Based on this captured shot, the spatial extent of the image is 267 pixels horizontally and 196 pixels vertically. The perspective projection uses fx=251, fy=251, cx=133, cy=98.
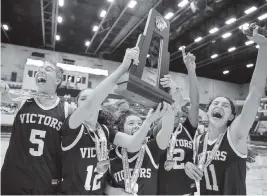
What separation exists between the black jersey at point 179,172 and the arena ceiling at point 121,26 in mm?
5813

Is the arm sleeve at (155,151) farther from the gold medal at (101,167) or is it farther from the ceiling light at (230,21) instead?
the ceiling light at (230,21)

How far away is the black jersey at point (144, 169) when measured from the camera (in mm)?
1680

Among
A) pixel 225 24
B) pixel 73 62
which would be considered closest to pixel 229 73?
pixel 225 24

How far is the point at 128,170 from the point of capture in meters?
1.66

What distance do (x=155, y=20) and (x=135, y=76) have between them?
45cm

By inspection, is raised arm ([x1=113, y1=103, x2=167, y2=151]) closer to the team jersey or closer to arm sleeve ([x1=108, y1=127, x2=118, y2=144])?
arm sleeve ([x1=108, y1=127, x2=118, y2=144])

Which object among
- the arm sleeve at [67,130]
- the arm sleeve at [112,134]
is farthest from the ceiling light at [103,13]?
the arm sleeve at [67,130]

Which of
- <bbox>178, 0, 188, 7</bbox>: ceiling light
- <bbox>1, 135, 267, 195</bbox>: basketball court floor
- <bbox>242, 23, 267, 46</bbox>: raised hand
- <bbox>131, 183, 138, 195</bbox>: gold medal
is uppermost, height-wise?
<bbox>178, 0, 188, 7</bbox>: ceiling light

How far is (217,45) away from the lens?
10.8 metres

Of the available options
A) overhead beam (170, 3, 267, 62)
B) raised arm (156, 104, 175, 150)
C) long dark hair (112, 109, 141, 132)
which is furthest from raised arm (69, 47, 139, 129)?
overhead beam (170, 3, 267, 62)

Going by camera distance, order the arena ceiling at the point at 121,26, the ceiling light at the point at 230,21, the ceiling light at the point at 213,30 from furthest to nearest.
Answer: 1. the ceiling light at the point at 213,30
2. the ceiling light at the point at 230,21
3. the arena ceiling at the point at 121,26

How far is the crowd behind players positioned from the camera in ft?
5.10

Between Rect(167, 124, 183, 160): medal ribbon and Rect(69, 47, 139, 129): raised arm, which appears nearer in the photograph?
Rect(69, 47, 139, 129): raised arm

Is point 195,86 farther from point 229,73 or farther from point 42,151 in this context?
point 229,73
